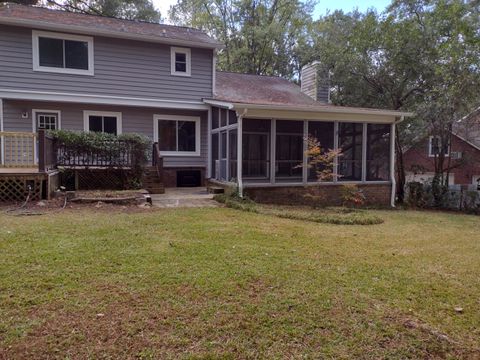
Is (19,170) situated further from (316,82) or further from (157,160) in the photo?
(316,82)

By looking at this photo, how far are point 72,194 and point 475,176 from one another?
76.6ft

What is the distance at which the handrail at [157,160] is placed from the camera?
11.4 meters

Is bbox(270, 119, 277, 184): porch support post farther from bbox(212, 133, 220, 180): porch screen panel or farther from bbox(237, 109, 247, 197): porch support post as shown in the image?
bbox(212, 133, 220, 180): porch screen panel

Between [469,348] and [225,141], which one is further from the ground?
[225,141]

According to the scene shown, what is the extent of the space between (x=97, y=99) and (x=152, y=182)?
3470 mm

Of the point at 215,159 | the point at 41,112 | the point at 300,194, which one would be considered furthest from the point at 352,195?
the point at 41,112

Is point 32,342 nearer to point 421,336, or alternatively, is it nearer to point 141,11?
point 421,336

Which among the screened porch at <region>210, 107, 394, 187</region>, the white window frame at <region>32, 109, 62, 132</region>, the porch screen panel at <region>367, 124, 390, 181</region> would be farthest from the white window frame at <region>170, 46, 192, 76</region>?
the porch screen panel at <region>367, 124, 390, 181</region>

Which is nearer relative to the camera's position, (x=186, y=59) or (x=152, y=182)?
(x=152, y=182)

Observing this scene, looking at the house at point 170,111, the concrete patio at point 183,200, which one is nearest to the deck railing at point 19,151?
the house at point 170,111

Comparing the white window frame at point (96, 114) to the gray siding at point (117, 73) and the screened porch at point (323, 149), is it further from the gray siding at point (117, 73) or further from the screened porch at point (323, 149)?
the screened porch at point (323, 149)

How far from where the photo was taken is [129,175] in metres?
10.5

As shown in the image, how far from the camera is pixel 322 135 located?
1202 cm

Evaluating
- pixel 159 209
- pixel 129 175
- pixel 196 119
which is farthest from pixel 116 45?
pixel 159 209
